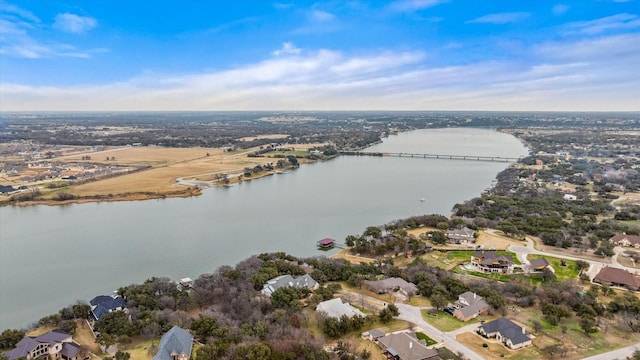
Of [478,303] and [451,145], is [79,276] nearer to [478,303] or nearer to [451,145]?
[478,303]

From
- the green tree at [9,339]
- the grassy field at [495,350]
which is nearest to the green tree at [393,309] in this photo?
the grassy field at [495,350]

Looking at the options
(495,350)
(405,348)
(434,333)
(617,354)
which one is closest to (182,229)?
(434,333)

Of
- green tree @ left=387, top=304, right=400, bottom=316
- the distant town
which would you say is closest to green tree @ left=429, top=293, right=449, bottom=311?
the distant town

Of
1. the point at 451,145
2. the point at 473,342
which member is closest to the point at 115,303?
the point at 473,342

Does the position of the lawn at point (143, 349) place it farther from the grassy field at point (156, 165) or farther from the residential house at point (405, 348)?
the grassy field at point (156, 165)

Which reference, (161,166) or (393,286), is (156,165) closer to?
(161,166)

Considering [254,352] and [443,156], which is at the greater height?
[254,352]
